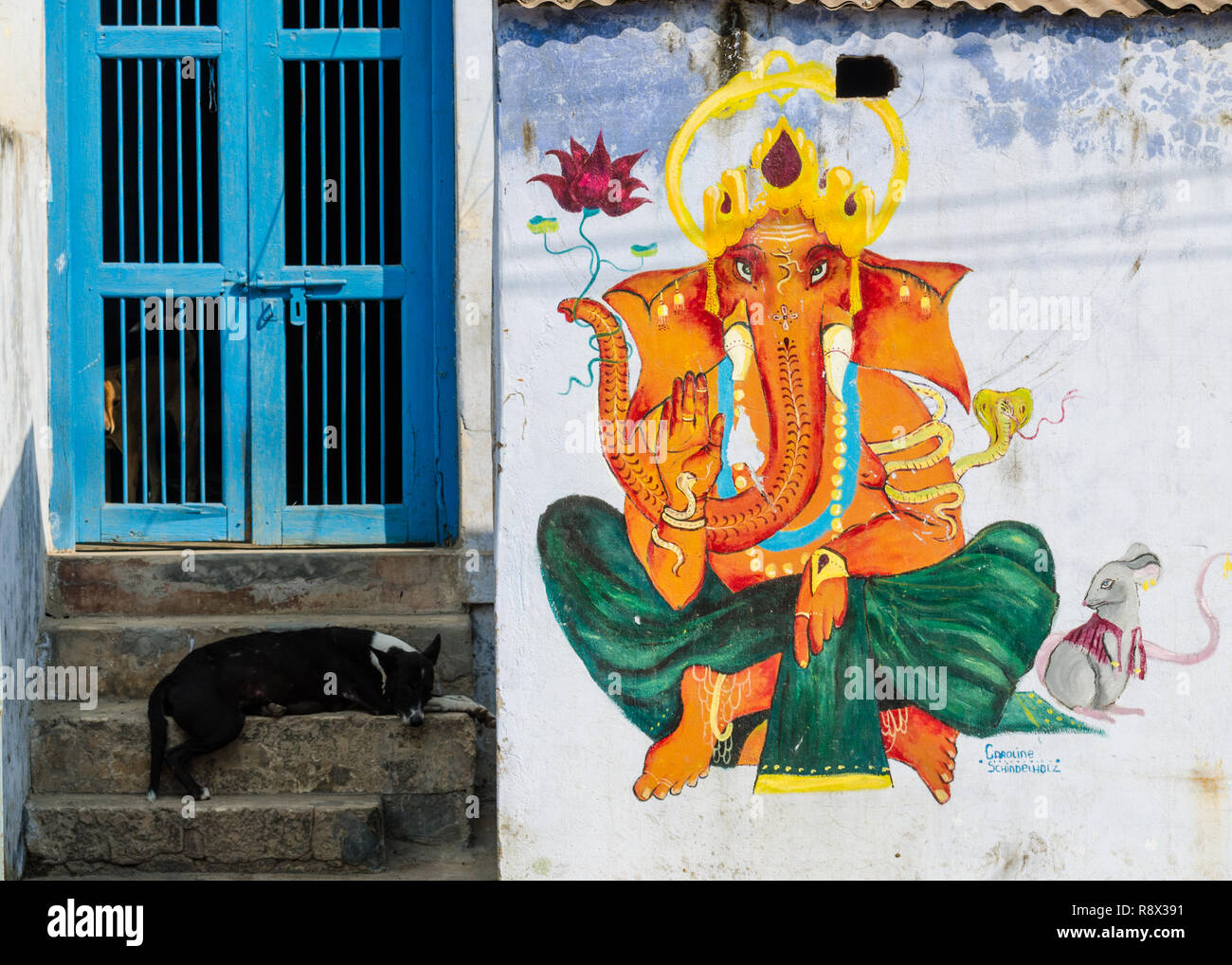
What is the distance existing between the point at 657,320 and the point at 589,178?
0.56 m

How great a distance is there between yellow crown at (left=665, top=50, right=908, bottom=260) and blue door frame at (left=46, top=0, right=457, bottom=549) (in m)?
1.97

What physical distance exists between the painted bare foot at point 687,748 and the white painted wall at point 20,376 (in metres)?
2.48

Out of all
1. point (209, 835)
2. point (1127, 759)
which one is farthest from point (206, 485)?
point (1127, 759)

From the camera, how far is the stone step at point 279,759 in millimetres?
5309

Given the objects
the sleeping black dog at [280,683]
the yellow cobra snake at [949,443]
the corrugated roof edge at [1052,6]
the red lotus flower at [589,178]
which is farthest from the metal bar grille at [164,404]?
the yellow cobra snake at [949,443]

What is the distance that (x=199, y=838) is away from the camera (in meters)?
5.16

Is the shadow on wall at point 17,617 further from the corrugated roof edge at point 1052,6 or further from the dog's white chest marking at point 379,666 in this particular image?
the corrugated roof edge at point 1052,6

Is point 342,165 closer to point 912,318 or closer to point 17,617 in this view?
point 17,617

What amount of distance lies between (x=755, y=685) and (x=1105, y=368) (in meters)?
1.70

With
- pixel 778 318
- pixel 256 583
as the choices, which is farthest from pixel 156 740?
pixel 778 318

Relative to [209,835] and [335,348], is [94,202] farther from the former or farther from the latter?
[209,835]

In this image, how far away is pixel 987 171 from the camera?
15.2 ft

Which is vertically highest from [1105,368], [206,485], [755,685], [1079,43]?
[1079,43]

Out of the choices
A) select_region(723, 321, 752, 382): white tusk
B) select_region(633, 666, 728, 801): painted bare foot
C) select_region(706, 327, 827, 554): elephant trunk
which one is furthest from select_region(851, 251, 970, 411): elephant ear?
select_region(633, 666, 728, 801): painted bare foot
